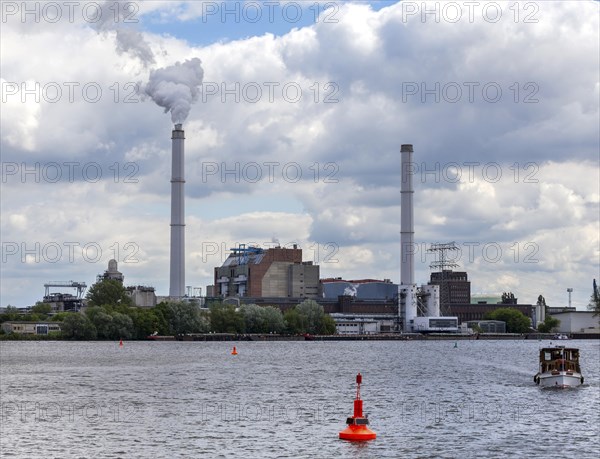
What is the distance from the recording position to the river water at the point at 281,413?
52.7m

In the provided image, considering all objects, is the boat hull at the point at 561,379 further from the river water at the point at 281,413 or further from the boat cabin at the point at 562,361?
the river water at the point at 281,413

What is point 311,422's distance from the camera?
63.0 metres

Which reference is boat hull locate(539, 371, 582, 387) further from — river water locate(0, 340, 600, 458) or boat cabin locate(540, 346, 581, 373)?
river water locate(0, 340, 600, 458)

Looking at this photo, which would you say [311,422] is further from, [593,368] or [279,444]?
[593,368]

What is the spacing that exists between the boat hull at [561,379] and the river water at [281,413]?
962 mm

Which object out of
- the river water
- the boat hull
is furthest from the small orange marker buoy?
the boat hull

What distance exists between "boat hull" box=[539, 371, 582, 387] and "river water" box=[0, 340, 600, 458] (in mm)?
962

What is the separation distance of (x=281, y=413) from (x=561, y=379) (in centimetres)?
3182

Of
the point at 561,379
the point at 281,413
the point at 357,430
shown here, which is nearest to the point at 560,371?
the point at 561,379

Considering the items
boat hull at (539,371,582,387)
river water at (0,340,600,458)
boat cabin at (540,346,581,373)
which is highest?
boat cabin at (540,346,581,373)

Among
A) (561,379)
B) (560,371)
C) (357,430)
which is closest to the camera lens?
(357,430)

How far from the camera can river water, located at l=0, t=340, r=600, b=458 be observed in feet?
173

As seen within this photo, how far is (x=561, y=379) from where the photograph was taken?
297ft

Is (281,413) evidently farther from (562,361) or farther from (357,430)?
(562,361)
